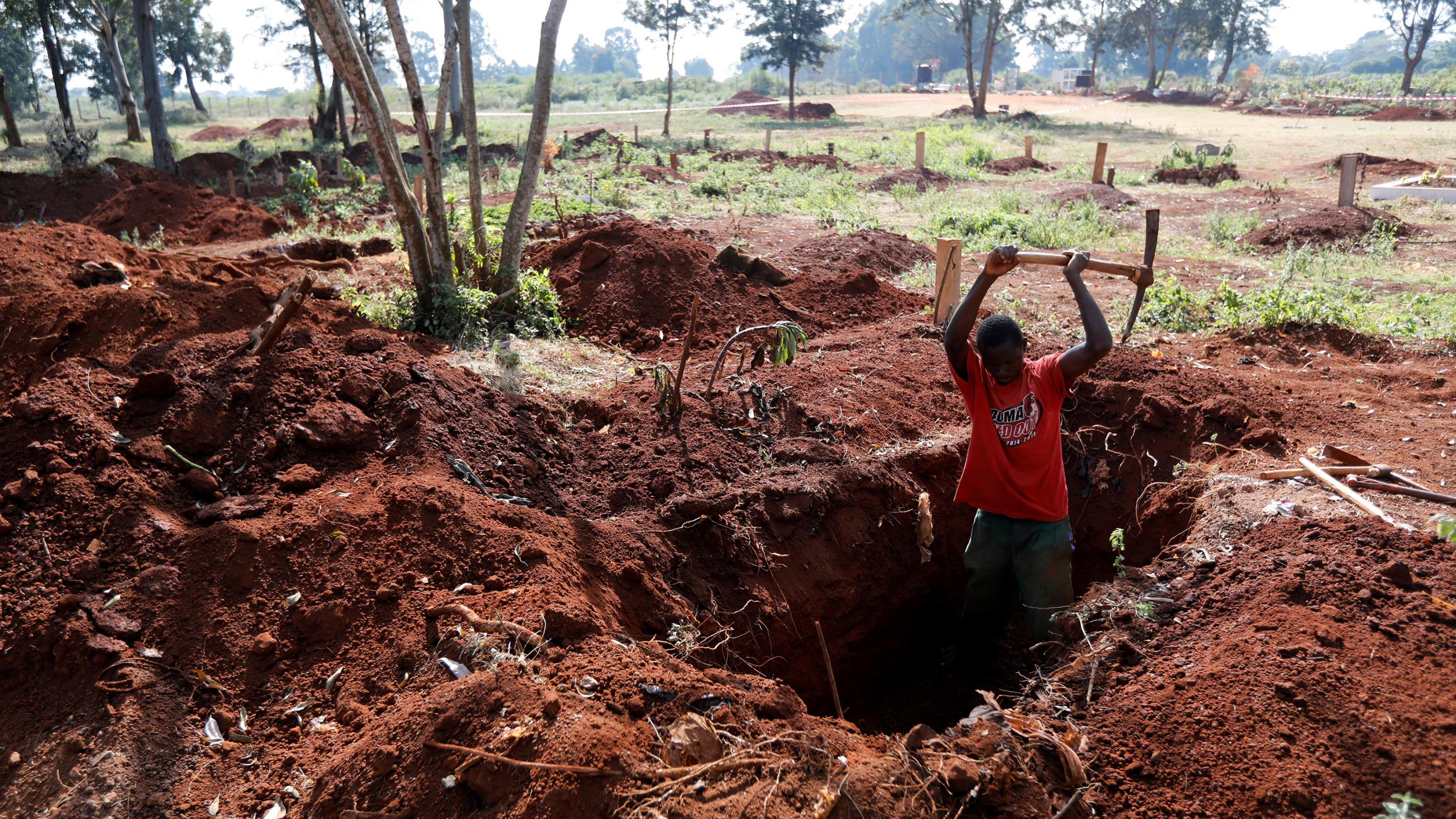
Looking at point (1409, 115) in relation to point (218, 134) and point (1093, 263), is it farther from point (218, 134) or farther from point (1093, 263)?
point (218, 134)

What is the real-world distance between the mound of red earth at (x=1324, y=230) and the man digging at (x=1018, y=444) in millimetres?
8184

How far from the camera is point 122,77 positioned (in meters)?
20.8

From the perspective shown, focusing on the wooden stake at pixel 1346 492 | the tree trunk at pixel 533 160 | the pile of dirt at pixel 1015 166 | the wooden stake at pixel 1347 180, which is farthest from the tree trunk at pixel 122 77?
the wooden stake at pixel 1346 492

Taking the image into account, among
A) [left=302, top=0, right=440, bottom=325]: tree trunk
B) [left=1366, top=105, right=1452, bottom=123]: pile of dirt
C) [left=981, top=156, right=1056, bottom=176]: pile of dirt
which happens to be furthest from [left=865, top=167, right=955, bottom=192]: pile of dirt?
[left=1366, top=105, right=1452, bottom=123]: pile of dirt

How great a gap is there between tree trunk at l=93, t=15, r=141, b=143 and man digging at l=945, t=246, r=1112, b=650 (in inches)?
Result: 911

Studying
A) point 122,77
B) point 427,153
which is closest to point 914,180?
point 427,153

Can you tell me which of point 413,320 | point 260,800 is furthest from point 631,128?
point 260,800

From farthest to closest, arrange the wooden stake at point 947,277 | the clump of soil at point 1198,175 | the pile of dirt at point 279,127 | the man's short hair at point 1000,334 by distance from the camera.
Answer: the pile of dirt at point 279,127
the clump of soil at point 1198,175
the wooden stake at point 947,277
the man's short hair at point 1000,334

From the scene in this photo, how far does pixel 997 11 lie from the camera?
3388 cm

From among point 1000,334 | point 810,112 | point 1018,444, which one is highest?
point 810,112

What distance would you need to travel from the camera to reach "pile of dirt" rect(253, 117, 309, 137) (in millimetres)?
30750

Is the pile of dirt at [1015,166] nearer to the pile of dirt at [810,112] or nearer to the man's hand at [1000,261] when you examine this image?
the man's hand at [1000,261]

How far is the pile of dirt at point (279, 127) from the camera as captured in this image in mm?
30750

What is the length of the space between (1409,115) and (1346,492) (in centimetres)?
3280
